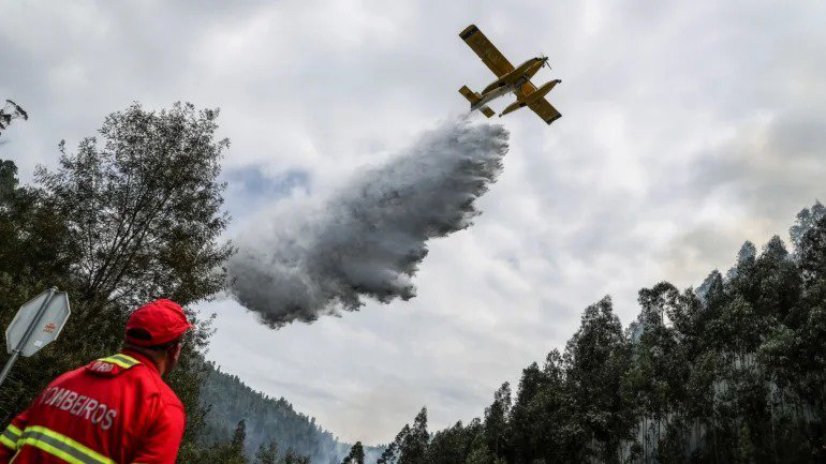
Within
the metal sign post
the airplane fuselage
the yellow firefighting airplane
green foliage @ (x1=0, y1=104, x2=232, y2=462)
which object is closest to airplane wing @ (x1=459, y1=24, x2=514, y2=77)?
the yellow firefighting airplane

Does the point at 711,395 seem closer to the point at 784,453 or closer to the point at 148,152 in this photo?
the point at 784,453

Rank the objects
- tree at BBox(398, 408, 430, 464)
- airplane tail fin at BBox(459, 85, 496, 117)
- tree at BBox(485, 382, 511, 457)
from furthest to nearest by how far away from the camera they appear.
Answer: tree at BBox(398, 408, 430, 464) → tree at BBox(485, 382, 511, 457) → airplane tail fin at BBox(459, 85, 496, 117)

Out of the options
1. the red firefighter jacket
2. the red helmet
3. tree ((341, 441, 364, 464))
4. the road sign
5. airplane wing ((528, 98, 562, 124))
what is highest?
airplane wing ((528, 98, 562, 124))

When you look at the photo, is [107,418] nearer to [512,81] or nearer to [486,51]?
[512,81]

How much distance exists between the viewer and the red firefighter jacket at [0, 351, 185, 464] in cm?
235

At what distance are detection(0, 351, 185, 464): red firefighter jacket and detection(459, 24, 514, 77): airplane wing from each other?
32.0 metres

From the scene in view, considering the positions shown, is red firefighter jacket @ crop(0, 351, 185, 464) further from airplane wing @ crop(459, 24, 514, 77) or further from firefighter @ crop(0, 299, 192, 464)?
airplane wing @ crop(459, 24, 514, 77)

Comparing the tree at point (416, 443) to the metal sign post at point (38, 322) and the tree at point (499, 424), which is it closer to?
the tree at point (499, 424)

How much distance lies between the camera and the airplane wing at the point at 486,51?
104 feet

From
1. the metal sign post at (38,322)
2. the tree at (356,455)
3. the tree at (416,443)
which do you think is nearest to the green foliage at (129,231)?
the metal sign post at (38,322)

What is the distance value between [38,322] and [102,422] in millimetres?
3747

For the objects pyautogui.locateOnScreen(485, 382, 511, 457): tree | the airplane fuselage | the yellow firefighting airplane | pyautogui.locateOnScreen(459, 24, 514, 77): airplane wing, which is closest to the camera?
the airplane fuselage

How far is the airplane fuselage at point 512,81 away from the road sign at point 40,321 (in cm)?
2919

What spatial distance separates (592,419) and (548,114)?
2985 cm
